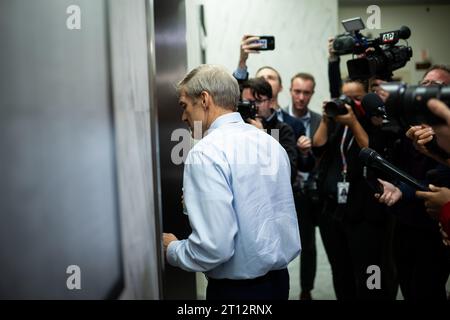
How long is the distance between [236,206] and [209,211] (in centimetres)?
10

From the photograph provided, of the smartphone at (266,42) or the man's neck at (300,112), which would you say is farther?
the man's neck at (300,112)

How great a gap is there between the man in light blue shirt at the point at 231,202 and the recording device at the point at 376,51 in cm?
63

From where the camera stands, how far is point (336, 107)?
6.04 feet

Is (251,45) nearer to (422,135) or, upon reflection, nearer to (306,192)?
(422,135)

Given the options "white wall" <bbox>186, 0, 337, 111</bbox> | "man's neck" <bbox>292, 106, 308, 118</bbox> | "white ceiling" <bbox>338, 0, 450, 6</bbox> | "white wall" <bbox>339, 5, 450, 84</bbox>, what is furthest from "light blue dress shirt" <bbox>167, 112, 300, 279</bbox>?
"white wall" <bbox>339, 5, 450, 84</bbox>

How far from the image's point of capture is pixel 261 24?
2678 mm

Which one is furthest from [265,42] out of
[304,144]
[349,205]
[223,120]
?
[349,205]

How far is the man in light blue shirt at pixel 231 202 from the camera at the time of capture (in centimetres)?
118

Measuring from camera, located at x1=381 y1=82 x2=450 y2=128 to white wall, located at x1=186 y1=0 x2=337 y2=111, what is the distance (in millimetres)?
1273

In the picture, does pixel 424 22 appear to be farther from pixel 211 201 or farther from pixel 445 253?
pixel 211 201

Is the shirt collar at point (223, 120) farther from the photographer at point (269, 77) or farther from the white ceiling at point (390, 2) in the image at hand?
the white ceiling at point (390, 2)

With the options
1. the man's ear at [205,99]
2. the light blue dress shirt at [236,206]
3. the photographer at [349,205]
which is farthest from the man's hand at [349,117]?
the man's ear at [205,99]
